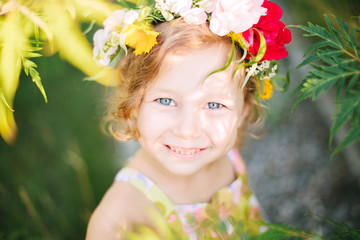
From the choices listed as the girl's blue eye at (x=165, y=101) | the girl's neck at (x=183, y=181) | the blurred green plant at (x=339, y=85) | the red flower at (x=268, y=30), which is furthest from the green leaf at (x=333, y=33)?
the girl's neck at (x=183, y=181)

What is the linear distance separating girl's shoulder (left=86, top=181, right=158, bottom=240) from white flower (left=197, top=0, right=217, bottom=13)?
3.15 feet

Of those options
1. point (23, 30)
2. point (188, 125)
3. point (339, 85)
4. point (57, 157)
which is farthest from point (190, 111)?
point (57, 157)

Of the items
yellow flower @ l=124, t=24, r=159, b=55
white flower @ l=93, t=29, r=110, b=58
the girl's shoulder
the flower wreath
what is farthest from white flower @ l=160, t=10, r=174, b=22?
the girl's shoulder

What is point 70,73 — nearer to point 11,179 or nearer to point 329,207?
point 11,179

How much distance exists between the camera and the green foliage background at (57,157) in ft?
8.52

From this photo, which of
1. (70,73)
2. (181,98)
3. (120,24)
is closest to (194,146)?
(181,98)

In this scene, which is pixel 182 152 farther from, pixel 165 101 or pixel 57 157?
pixel 57 157

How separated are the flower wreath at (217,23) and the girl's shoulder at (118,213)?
2.31 feet

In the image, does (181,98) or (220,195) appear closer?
(181,98)

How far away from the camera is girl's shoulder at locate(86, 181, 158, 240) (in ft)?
A: 5.26

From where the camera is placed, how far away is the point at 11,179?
2719 millimetres

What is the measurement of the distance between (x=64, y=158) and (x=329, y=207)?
219 cm

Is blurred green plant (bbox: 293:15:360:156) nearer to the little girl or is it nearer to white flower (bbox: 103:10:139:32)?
the little girl

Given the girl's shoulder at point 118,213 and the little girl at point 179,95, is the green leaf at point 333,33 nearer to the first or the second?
the little girl at point 179,95
